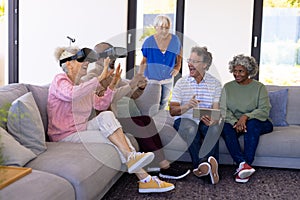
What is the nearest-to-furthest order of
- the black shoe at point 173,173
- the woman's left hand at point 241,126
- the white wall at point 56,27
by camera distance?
the black shoe at point 173,173
the woman's left hand at point 241,126
the white wall at point 56,27

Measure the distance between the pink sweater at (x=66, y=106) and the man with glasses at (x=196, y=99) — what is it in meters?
0.82

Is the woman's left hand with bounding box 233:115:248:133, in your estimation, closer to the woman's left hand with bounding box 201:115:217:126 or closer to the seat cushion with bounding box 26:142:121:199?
the woman's left hand with bounding box 201:115:217:126

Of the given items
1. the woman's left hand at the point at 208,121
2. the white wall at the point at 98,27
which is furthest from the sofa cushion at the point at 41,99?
the white wall at the point at 98,27

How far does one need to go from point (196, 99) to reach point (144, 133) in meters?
0.53

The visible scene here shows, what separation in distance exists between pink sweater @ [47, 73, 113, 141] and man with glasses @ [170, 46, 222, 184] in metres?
0.82

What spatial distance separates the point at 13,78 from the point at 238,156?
379 cm

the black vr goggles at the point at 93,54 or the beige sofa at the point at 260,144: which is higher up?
the black vr goggles at the point at 93,54

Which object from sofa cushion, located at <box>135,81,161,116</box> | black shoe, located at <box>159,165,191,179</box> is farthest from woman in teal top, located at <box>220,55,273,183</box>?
sofa cushion, located at <box>135,81,161,116</box>

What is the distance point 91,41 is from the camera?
17.9 ft

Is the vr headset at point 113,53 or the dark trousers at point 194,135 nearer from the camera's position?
the vr headset at point 113,53

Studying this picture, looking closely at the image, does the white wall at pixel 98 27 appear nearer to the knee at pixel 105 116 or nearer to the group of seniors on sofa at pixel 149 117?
the group of seniors on sofa at pixel 149 117

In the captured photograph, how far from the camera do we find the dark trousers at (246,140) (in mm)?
3213

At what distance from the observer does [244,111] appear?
3.47 meters

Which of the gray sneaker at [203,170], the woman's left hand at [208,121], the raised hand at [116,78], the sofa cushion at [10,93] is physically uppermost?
the raised hand at [116,78]
